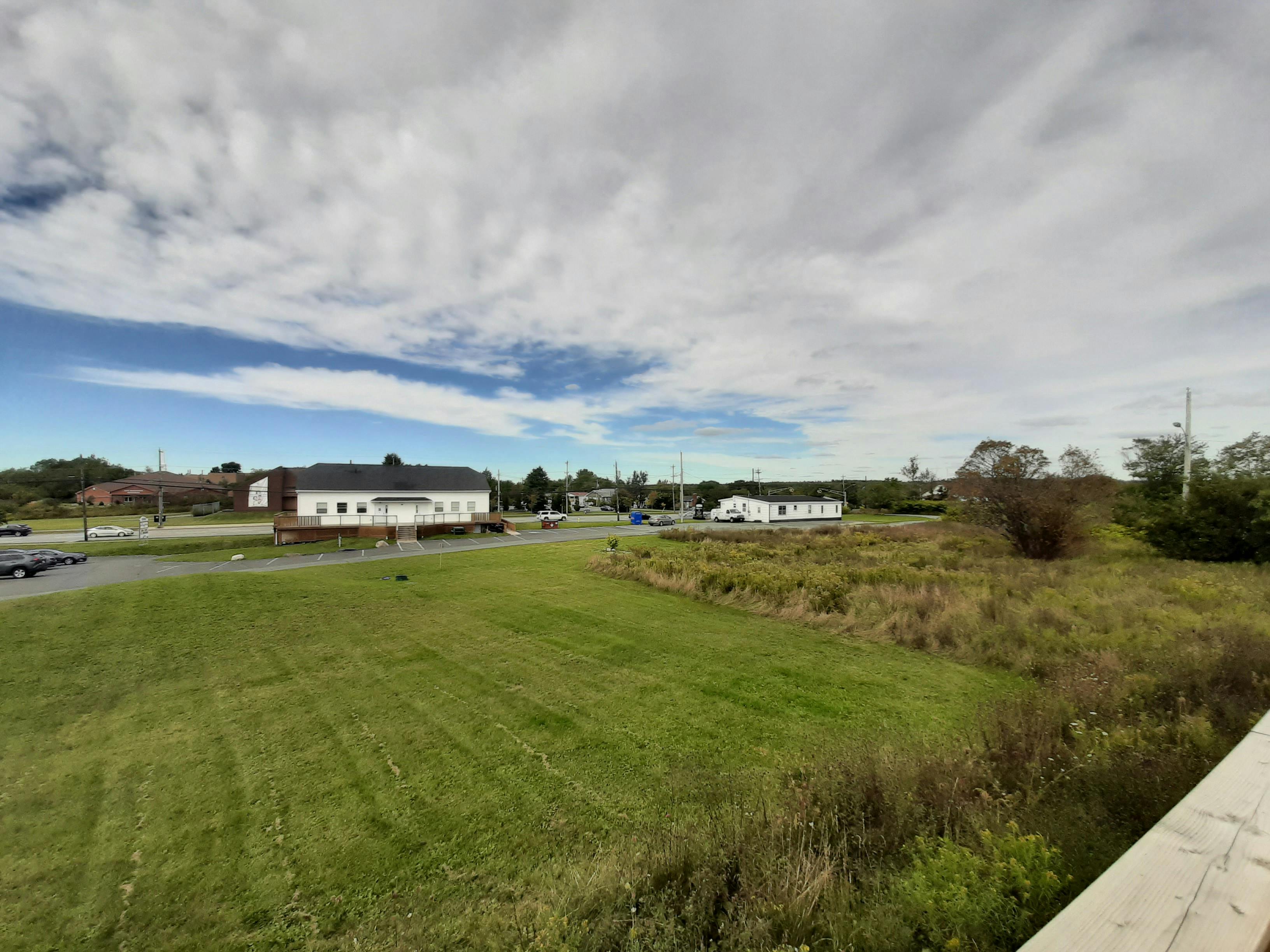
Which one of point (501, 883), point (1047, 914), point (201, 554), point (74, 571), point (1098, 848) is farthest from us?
point (201, 554)

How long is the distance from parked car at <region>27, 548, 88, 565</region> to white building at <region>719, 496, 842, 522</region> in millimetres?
53058

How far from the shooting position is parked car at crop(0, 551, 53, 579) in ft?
70.5

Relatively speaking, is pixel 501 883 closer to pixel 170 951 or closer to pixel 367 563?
pixel 170 951

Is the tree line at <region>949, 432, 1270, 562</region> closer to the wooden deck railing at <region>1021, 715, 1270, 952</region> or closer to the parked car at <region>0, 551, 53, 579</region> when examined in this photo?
the wooden deck railing at <region>1021, 715, 1270, 952</region>

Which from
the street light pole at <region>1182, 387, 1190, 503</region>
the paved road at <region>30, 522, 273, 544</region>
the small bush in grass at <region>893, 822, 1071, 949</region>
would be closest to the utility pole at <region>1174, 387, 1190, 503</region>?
the street light pole at <region>1182, 387, 1190, 503</region>

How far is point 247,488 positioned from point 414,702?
59664mm

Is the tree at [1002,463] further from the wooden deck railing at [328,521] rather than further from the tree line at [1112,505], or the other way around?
the wooden deck railing at [328,521]

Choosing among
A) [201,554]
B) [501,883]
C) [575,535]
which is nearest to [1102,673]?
[501,883]

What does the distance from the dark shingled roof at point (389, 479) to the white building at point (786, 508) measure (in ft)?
99.3

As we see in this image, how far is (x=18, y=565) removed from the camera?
21.6 metres

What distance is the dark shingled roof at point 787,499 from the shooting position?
57781mm

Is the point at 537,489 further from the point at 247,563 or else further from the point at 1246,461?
the point at 1246,461

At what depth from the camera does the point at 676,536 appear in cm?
3300

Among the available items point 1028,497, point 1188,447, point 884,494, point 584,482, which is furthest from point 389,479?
point 584,482
